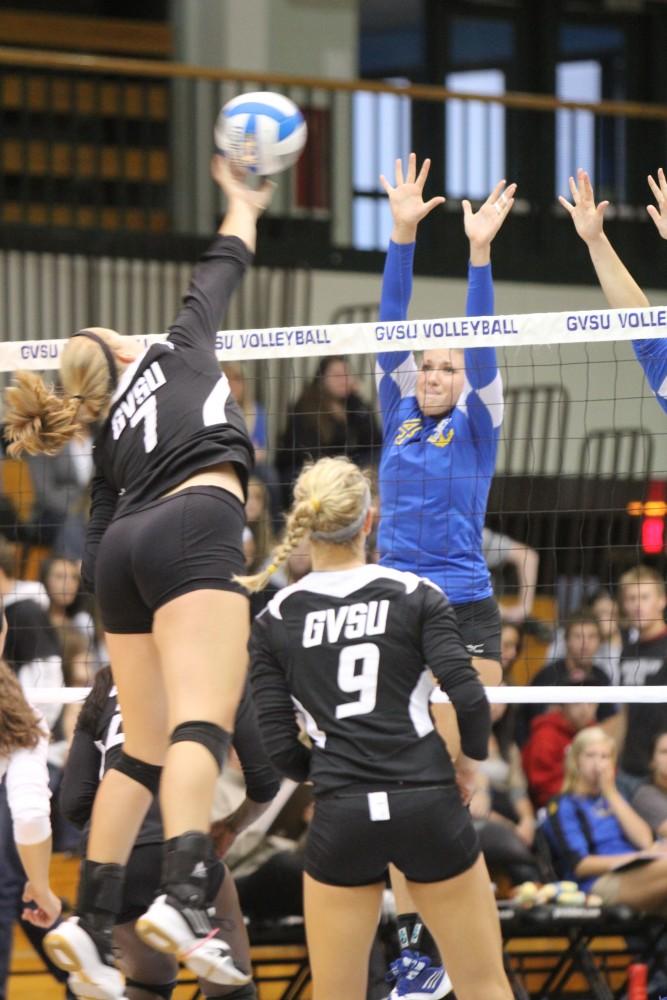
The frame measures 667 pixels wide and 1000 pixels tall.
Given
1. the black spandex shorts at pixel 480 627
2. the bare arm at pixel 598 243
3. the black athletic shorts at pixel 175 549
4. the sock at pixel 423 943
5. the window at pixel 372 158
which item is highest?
the window at pixel 372 158

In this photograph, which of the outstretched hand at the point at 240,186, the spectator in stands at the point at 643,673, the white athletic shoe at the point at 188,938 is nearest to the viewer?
the white athletic shoe at the point at 188,938

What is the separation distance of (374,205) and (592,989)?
7487mm

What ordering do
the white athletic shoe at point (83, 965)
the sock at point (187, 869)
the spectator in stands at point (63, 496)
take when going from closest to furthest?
the sock at point (187, 869) < the white athletic shoe at point (83, 965) < the spectator in stands at point (63, 496)

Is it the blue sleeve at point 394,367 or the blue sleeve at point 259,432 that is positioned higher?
the blue sleeve at point 394,367

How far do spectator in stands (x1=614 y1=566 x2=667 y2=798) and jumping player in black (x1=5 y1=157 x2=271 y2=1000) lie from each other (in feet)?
12.4

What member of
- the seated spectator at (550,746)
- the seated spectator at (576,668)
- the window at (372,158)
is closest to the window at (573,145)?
the window at (372,158)

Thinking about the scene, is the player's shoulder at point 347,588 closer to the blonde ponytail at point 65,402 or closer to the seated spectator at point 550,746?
the blonde ponytail at point 65,402

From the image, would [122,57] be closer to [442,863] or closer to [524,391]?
[524,391]

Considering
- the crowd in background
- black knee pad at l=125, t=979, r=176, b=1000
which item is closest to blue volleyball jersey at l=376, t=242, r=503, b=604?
the crowd in background

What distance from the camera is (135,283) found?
1188 cm

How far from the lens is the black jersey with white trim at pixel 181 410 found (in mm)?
4344

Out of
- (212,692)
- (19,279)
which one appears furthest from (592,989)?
(19,279)

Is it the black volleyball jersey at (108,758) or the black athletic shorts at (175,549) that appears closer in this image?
the black athletic shorts at (175,549)

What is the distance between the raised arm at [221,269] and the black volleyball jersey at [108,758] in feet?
4.15
